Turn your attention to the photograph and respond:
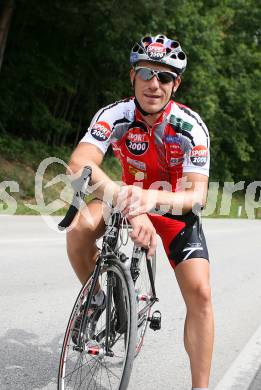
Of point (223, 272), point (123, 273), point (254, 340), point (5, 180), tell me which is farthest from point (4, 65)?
point (123, 273)

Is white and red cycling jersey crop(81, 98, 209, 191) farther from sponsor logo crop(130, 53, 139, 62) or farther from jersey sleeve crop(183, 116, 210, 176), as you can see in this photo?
sponsor logo crop(130, 53, 139, 62)

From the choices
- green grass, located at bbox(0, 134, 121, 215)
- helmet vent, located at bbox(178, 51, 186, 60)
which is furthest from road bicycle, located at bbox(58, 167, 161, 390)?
green grass, located at bbox(0, 134, 121, 215)

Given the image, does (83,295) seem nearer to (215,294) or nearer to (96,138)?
(96,138)

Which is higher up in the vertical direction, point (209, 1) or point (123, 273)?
point (209, 1)

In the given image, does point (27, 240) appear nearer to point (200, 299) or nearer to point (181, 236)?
point (181, 236)

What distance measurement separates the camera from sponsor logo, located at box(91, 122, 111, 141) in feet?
11.2

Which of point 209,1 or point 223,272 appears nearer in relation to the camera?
point 223,272

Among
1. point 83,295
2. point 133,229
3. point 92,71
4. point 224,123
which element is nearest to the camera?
point 133,229

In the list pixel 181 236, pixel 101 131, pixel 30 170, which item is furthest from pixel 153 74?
pixel 30 170

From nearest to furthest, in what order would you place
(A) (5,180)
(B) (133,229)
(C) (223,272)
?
(B) (133,229)
(C) (223,272)
(A) (5,180)

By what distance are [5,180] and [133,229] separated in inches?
614

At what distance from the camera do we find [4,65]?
23141 mm

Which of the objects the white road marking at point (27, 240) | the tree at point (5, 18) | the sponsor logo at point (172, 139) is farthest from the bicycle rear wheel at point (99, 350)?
the tree at point (5, 18)

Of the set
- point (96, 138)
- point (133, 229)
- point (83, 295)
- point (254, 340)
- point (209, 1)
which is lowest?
point (254, 340)
